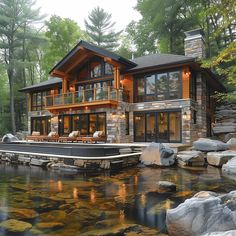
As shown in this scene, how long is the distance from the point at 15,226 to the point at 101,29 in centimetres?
3635

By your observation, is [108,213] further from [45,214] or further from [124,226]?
[45,214]

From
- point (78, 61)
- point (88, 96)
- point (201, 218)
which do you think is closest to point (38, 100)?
point (78, 61)

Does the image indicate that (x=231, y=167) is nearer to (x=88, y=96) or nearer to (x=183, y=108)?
(x=183, y=108)

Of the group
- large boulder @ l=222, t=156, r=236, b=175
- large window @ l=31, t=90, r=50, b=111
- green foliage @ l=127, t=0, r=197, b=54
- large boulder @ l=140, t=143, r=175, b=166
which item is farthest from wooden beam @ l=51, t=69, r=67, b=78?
large boulder @ l=222, t=156, r=236, b=175

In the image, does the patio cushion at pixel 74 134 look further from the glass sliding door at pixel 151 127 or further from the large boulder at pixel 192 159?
the large boulder at pixel 192 159

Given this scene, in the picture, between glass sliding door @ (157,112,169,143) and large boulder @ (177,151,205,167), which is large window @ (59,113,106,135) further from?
large boulder @ (177,151,205,167)

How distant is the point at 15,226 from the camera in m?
4.46

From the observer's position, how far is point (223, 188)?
700 cm

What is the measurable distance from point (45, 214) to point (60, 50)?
29.2m

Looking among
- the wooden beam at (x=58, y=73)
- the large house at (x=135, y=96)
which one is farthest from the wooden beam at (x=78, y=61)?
the wooden beam at (x=58, y=73)

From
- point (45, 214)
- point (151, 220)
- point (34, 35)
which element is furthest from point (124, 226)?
point (34, 35)

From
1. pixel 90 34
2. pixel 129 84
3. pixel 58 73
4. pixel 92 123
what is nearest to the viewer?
pixel 129 84

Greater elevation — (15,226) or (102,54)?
(102,54)

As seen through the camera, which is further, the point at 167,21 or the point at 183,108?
the point at 167,21
